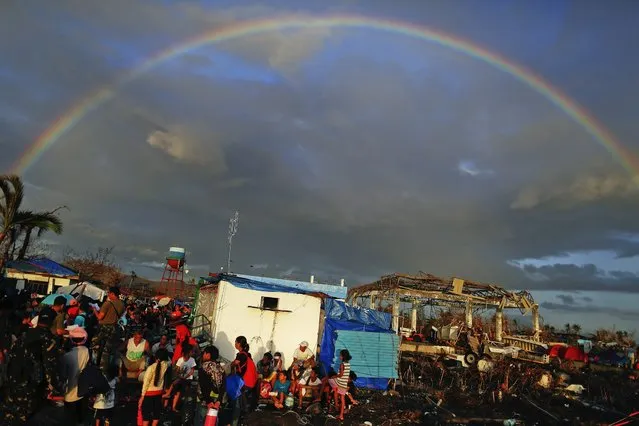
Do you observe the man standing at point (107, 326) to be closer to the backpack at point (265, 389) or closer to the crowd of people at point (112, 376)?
the crowd of people at point (112, 376)

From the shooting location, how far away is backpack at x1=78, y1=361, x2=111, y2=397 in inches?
249

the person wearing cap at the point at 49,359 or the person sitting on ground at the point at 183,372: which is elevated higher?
the person wearing cap at the point at 49,359

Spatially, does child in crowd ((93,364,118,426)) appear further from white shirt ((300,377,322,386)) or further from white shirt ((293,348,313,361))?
white shirt ((293,348,313,361))

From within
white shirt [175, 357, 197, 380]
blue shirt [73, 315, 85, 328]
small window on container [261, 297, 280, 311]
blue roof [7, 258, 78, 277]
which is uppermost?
blue roof [7, 258, 78, 277]

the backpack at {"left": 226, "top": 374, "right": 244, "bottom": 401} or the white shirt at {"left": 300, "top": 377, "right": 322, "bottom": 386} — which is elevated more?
the backpack at {"left": 226, "top": 374, "right": 244, "bottom": 401}

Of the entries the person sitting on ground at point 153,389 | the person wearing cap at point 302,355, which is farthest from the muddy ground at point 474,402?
the person wearing cap at point 302,355

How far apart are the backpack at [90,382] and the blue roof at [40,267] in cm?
1723

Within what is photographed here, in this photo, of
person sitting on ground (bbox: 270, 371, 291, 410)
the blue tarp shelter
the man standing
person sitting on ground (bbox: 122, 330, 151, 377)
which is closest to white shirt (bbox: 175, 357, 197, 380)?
person sitting on ground (bbox: 122, 330, 151, 377)

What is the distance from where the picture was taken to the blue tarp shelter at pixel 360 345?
15617 millimetres

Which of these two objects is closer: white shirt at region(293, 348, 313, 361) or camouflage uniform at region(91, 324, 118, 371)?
camouflage uniform at region(91, 324, 118, 371)

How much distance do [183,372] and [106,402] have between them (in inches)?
125

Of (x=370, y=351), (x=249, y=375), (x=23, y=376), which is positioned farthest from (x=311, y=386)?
(x=23, y=376)

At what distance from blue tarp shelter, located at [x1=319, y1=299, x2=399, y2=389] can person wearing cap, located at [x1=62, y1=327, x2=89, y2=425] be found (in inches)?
378

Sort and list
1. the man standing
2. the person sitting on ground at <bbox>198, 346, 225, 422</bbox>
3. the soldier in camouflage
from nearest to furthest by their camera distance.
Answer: the soldier in camouflage, the person sitting on ground at <bbox>198, 346, 225, 422</bbox>, the man standing
